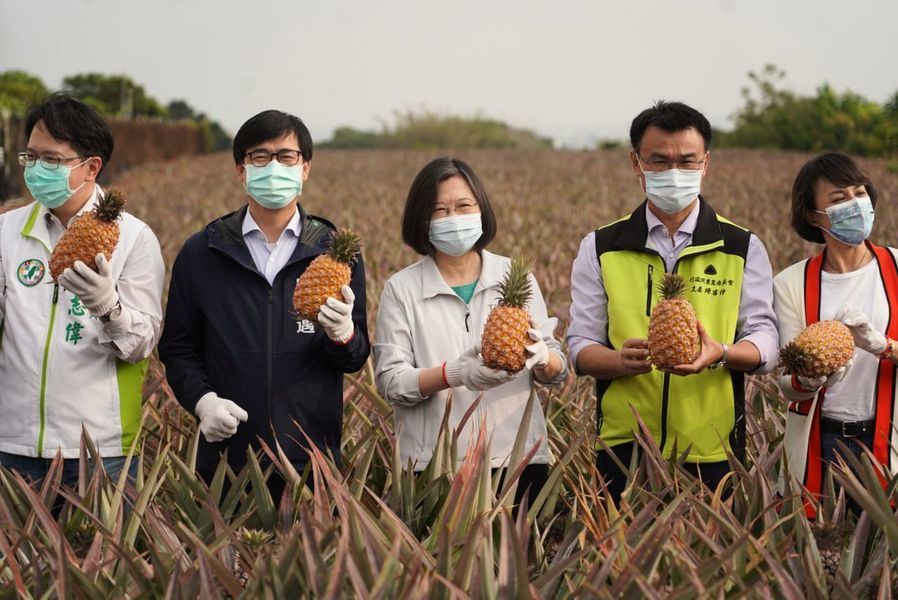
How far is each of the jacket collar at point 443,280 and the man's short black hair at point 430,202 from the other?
0.14 ft

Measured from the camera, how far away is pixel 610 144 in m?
44.5

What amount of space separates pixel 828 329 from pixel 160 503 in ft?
6.67

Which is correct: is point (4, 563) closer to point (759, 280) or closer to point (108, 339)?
point (108, 339)

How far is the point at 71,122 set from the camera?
10.7 feet

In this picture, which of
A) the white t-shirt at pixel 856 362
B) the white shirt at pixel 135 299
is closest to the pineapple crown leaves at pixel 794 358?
the white t-shirt at pixel 856 362

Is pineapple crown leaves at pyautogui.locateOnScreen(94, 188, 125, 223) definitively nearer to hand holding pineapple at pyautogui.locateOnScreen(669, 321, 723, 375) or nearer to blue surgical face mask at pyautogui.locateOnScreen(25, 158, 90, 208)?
blue surgical face mask at pyautogui.locateOnScreen(25, 158, 90, 208)

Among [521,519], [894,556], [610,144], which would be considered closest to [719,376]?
[894,556]

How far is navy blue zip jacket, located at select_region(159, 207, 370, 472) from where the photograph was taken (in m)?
3.18

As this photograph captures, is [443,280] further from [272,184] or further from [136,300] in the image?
[136,300]

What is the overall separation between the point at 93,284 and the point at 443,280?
41.3 inches

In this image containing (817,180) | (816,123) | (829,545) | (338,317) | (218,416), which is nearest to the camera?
(829,545)

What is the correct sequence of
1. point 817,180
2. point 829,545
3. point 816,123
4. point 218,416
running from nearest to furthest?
1. point 829,545
2. point 218,416
3. point 817,180
4. point 816,123

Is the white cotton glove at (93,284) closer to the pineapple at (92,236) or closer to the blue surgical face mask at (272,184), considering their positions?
the pineapple at (92,236)

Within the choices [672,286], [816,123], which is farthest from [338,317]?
[816,123]
